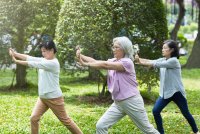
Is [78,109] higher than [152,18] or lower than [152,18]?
lower

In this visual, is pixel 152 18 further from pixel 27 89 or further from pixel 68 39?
pixel 27 89

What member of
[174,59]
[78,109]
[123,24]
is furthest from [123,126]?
[123,24]

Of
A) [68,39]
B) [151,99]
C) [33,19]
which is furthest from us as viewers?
[33,19]

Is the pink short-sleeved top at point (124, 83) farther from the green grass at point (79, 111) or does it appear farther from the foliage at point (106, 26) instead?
the foliage at point (106, 26)

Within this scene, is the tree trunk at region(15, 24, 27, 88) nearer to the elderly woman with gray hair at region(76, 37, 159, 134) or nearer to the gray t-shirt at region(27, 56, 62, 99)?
the gray t-shirt at region(27, 56, 62, 99)

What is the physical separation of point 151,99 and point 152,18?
2.32 m

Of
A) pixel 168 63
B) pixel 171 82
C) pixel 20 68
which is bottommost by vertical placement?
pixel 20 68

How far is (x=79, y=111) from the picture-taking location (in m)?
11.5

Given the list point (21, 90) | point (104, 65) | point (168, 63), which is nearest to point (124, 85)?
point (104, 65)

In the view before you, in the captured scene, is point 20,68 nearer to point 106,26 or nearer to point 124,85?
point 106,26

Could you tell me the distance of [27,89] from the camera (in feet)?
53.4

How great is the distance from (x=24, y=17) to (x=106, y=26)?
4030 mm

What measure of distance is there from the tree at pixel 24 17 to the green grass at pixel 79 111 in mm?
1761

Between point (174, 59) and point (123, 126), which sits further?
point (123, 126)
